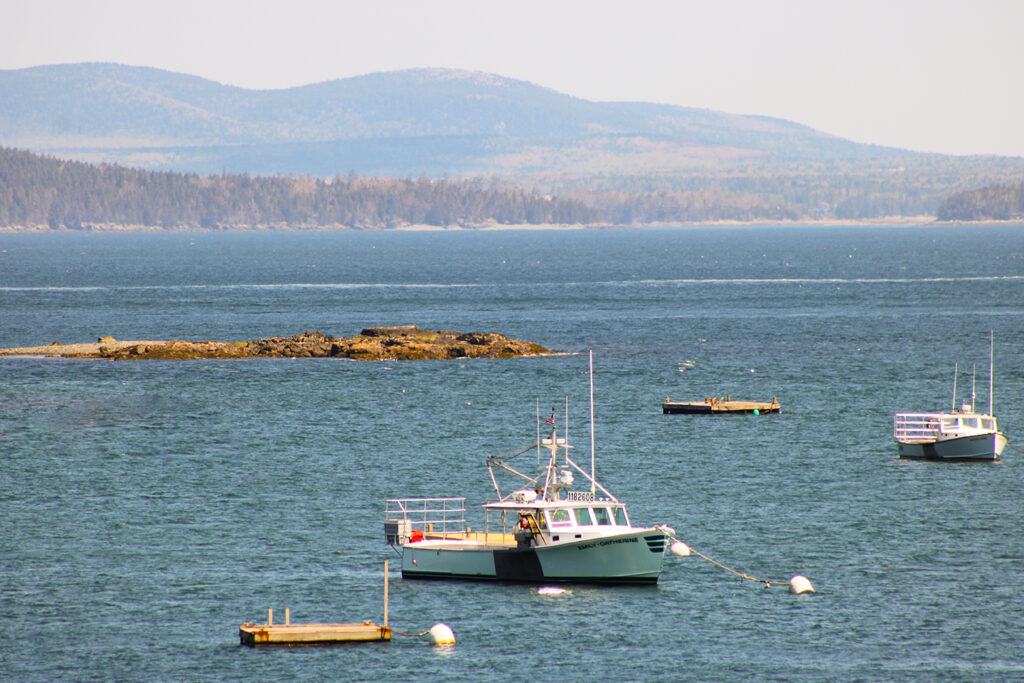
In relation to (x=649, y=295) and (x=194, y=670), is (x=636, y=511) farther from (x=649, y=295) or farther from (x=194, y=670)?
(x=649, y=295)

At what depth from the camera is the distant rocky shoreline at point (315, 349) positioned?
121188 mm

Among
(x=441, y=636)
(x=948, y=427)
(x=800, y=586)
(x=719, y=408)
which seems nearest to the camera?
(x=441, y=636)

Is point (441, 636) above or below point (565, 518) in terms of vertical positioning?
below

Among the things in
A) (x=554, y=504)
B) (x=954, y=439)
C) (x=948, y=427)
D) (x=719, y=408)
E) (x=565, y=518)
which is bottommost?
(x=719, y=408)

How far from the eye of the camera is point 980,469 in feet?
238

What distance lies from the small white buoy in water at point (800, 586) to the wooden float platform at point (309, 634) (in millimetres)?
15441

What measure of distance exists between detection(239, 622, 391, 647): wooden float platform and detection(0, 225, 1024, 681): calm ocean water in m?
0.42

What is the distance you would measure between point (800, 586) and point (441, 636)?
1399cm

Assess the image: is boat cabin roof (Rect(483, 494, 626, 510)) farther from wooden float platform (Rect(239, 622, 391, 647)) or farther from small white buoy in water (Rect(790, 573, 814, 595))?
wooden float platform (Rect(239, 622, 391, 647))

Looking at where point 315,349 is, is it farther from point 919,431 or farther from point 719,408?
point 919,431

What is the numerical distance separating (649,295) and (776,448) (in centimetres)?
11929

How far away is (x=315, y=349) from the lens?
122812mm

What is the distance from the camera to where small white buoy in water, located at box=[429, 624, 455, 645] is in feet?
146

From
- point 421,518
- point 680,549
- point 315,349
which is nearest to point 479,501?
point 421,518
